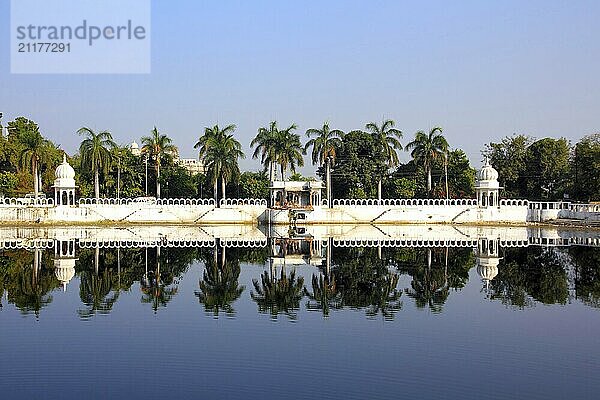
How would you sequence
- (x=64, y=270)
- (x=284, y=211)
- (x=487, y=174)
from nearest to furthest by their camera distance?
(x=64, y=270) < (x=284, y=211) < (x=487, y=174)

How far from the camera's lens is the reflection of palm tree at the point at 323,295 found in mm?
23047

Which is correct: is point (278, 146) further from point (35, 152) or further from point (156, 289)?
point (156, 289)

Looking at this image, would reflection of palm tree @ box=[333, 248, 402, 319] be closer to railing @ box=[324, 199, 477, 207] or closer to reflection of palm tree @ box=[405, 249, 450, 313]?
reflection of palm tree @ box=[405, 249, 450, 313]

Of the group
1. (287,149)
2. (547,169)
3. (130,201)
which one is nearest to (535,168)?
(547,169)

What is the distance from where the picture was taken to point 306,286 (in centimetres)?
2752

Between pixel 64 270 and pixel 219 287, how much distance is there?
8064mm

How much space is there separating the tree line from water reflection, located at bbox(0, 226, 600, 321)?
16152 millimetres

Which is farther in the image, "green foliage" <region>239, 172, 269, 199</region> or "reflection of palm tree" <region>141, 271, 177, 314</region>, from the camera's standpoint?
"green foliage" <region>239, 172, 269, 199</region>

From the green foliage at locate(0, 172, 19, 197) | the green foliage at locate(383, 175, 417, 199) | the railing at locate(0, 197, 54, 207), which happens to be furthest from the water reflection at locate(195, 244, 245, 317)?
the green foliage at locate(383, 175, 417, 199)

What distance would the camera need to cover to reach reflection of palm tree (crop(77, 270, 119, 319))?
2255cm

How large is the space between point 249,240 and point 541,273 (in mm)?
22127

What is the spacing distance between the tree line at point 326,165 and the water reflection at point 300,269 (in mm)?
16152

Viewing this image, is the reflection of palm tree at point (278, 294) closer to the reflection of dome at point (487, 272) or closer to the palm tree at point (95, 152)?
the reflection of dome at point (487, 272)

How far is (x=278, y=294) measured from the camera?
84.1 ft
